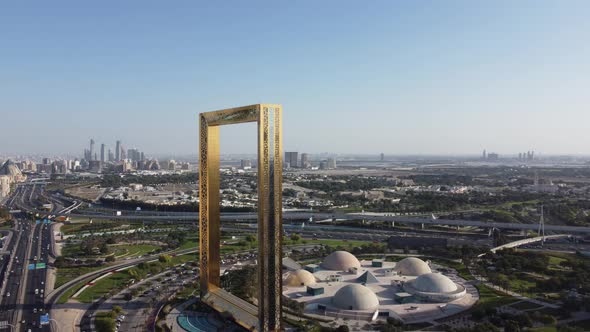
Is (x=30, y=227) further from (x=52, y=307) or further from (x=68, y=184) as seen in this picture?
(x=68, y=184)

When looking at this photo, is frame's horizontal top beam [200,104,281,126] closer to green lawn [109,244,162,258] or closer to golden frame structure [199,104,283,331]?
golden frame structure [199,104,283,331]

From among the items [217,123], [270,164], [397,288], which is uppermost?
[217,123]

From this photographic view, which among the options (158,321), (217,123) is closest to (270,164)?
(217,123)

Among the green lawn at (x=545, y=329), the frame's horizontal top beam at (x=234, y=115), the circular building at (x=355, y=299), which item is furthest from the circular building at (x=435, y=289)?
the frame's horizontal top beam at (x=234, y=115)

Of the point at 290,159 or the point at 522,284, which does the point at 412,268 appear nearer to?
the point at 522,284

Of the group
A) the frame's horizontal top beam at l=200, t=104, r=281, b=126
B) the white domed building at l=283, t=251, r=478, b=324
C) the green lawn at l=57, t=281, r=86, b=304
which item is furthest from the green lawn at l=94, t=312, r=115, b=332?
the frame's horizontal top beam at l=200, t=104, r=281, b=126

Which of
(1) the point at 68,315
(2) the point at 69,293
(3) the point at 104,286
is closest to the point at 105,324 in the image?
(1) the point at 68,315
